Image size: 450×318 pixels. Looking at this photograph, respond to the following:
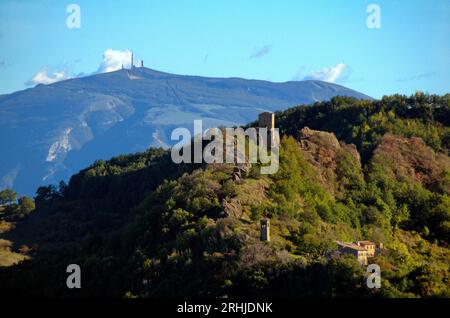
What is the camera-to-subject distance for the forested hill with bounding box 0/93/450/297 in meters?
36.1

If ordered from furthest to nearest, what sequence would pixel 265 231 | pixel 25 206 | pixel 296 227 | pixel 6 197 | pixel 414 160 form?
pixel 6 197 → pixel 25 206 → pixel 414 160 → pixel 296 227 → pixel 265 231

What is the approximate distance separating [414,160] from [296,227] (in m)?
19.5

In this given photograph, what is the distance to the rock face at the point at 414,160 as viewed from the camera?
2256 inches

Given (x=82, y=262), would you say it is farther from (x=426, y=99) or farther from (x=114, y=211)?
(x=426, y=99)

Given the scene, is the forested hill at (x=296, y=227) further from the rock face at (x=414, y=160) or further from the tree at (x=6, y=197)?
the tree at (x=6, y=197)

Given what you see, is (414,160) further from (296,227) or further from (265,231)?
(265,231)

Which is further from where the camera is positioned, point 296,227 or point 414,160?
point 414,160

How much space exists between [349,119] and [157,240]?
101 feet

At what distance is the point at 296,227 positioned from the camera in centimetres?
4272

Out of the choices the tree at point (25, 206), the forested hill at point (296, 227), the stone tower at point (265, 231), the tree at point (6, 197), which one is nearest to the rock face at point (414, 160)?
the forested hill at point (296, 227)

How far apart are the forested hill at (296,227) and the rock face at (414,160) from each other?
0.10 metres

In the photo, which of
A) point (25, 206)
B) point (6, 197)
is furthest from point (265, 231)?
point (6, 197)

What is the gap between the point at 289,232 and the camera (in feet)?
138

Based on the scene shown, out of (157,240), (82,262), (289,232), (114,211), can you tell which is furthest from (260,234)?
(114,211)
